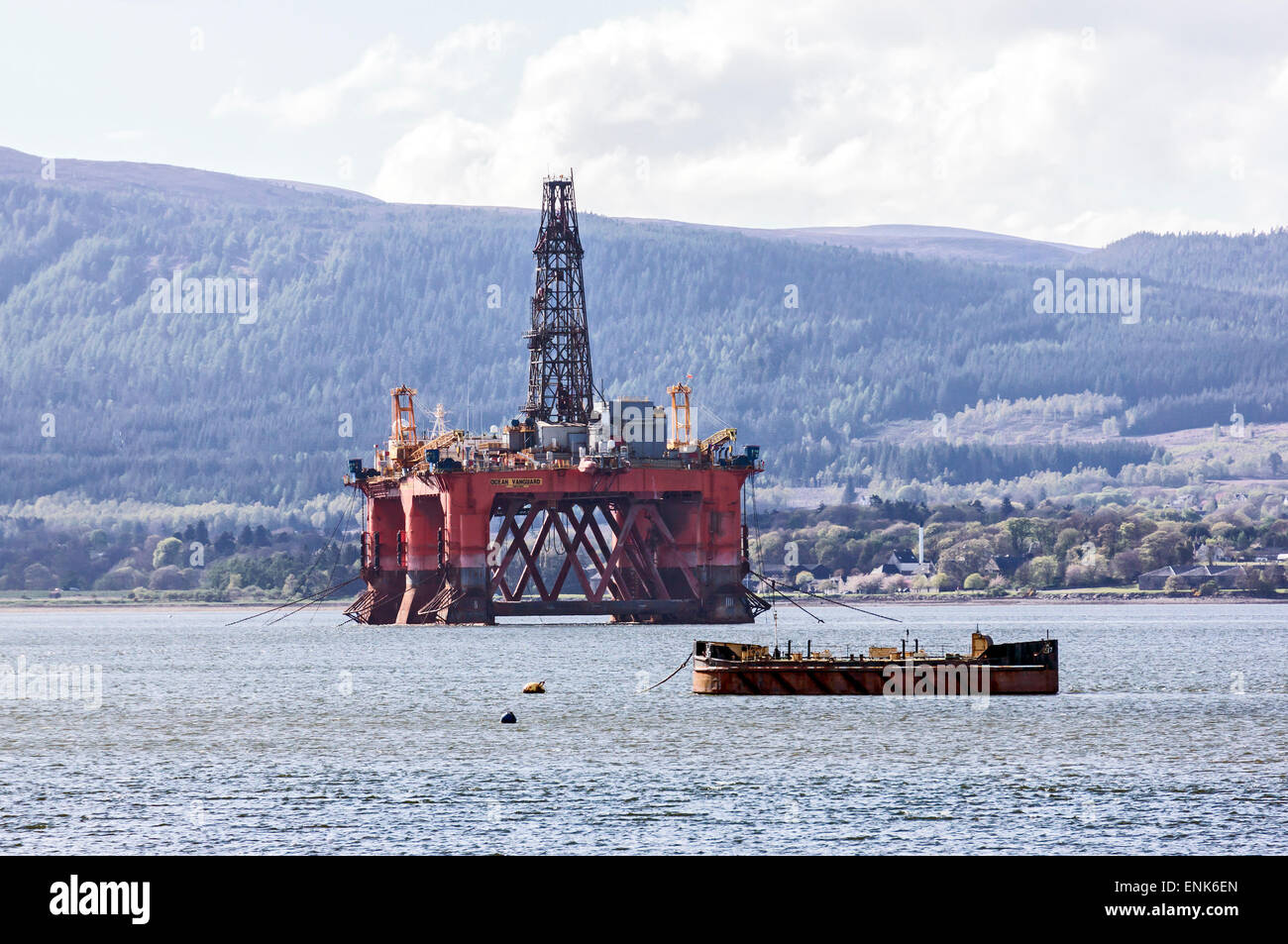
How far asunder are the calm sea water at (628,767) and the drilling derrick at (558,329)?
5000cm

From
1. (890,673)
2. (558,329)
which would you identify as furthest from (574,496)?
(890,673)

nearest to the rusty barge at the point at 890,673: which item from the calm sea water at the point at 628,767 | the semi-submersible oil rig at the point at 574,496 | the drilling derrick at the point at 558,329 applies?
the calm sea water at the point at 628,767

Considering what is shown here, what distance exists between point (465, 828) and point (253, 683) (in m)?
58.8

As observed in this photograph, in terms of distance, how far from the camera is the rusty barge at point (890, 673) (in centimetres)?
8094

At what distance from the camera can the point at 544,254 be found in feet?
525

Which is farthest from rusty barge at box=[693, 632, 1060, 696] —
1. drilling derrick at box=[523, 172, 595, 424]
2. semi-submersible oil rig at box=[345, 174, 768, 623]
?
drilling derrick at box=[523, 172, 595, 424]

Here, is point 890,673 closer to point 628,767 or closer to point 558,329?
point 628,767

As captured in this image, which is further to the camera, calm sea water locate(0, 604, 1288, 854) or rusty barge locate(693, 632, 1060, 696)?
rusty barge locate(693, 632, 1060, 696)

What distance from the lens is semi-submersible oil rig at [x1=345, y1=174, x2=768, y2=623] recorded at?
13788 centimetres

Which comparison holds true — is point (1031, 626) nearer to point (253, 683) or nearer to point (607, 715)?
point (253, 683)

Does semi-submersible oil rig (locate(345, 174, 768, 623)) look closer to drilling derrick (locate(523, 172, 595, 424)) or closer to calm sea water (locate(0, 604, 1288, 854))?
drilling derrick (locate(523, 172, 595, 424))

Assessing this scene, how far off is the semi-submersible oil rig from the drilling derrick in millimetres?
177

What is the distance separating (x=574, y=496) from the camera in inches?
5487
